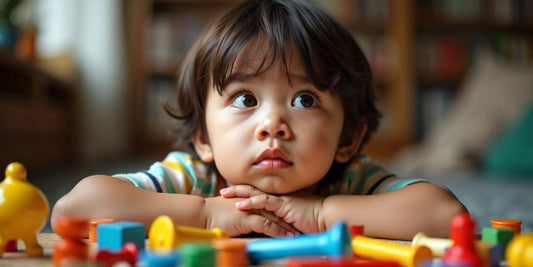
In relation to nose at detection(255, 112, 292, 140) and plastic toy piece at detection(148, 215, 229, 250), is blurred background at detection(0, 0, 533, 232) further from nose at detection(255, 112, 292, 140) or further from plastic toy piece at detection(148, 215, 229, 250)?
plastic toy piece at detection(148, 215, 229, 250)

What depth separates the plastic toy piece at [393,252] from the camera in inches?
22.3

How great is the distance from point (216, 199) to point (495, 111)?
2392mm

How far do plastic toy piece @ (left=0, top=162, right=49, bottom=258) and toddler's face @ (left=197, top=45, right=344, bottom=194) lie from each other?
30 cm

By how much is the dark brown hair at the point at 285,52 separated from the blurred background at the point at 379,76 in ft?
5.68

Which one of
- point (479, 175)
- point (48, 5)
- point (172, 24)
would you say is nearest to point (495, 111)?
point (479, 175)

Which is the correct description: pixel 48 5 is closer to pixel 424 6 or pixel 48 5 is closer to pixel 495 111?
pixel 424 6

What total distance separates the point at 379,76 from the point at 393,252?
3.03 meters

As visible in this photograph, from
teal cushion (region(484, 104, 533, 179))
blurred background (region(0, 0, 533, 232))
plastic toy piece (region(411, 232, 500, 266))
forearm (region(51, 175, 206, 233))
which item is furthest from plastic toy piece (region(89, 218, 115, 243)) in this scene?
teal cushion (region(484, 104, 533, 179))

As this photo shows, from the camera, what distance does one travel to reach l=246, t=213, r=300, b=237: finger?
2.63 feet

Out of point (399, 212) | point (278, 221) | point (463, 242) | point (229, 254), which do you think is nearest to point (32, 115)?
point (278, 221)

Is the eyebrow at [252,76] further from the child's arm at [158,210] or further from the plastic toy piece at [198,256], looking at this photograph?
the plastic toy piece at [198,256]

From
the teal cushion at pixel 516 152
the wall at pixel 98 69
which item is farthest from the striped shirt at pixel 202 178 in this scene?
the wall at pixel 98 69

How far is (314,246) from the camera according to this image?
0.54m

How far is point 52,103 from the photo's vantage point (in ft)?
9.47
